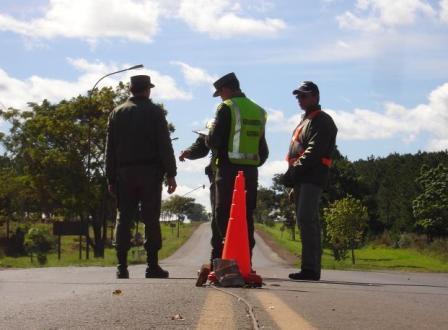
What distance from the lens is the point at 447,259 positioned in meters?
46.5

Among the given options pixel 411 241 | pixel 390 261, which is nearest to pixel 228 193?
pixel 390 261

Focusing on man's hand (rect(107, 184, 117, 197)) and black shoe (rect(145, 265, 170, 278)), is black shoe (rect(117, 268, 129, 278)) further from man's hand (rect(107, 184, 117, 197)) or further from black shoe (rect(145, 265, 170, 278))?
man's hand (rect(107, 184, 117, 197))

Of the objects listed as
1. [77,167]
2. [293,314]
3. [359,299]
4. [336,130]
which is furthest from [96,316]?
[77,167]

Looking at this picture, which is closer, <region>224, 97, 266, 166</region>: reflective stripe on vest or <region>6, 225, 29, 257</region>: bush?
<region>224, 97, 266, 166</region>: reflective stripe on vest

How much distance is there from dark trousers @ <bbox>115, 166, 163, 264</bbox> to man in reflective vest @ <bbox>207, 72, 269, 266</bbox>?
2.68 feet

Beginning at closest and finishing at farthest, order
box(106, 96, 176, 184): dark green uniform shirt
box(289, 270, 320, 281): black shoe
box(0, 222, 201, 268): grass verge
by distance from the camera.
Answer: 1. box(106, 96, 176, 184): dark green uniform shirt
2. box(289, 270, 320, 281): black shoe
3. box(0, 222, 201, 268): grass verge

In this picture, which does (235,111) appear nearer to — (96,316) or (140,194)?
(140,194)

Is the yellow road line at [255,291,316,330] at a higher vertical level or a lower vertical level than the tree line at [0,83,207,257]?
lower

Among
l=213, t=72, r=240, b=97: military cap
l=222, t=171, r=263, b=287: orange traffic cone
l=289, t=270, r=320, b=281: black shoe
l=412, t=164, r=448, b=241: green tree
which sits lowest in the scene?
l=289, t=270, r=320, b=281: black shoe

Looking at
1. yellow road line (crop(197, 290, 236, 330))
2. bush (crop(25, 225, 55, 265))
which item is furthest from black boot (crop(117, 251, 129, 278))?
bush (crop(25, 225, 55, 265))

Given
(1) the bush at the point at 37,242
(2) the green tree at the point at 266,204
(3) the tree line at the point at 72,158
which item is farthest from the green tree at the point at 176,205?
(3) the tree line at the point at 72,158

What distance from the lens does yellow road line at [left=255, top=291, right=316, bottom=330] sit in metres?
4.53

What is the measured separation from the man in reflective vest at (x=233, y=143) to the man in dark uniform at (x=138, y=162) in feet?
2.29

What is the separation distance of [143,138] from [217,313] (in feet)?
14.0
